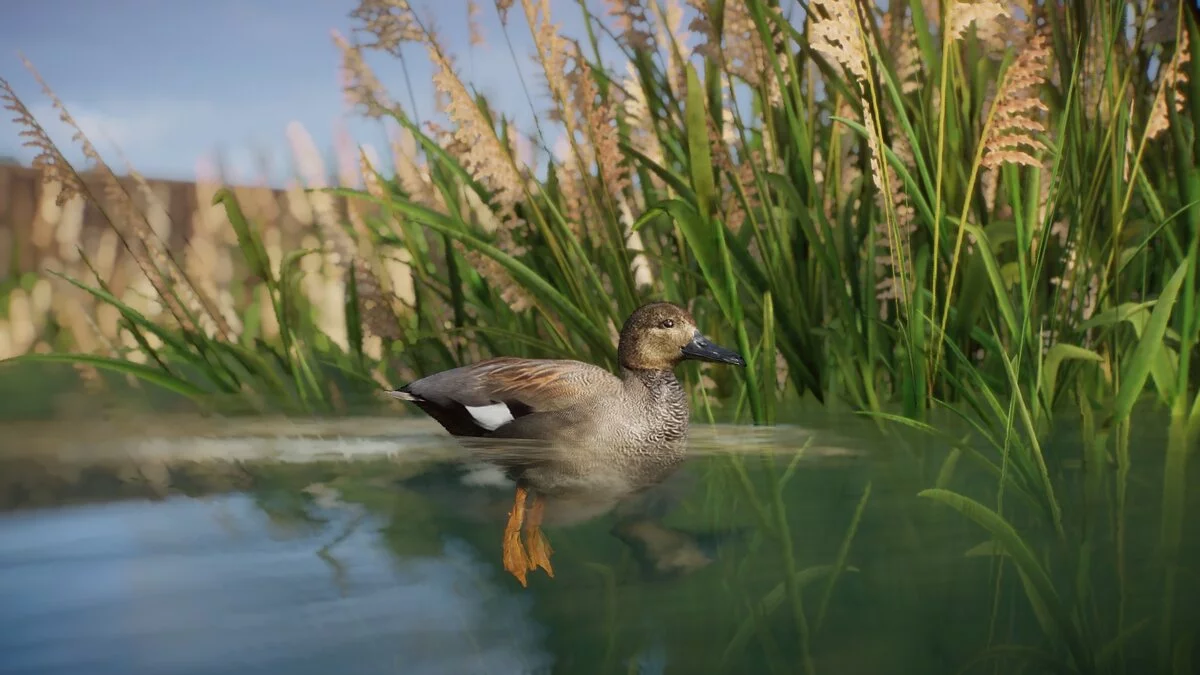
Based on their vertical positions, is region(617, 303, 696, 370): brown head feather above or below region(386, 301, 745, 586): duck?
above

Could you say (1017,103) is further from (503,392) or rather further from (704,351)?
(503,392)

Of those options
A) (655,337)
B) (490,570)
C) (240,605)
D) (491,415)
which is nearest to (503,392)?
(491,415)

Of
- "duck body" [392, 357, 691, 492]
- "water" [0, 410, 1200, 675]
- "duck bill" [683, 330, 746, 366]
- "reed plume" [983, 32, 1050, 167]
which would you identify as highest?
"reed plume" [983, 32, 1050, 167]

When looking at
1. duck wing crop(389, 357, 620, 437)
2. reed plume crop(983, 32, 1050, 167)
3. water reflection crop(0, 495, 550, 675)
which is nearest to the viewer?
water reflection crop(0, 495, 550, 675)

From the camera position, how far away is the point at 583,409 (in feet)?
6.33

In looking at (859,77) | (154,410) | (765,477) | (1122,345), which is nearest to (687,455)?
(765,477)

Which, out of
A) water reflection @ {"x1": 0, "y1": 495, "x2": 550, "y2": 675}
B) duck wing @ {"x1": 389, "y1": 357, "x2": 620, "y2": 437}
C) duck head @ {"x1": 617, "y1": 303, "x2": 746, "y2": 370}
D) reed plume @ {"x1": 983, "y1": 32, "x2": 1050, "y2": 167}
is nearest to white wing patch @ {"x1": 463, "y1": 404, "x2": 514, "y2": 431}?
duck wing @ {"x1": 389, "y1": 357, "x2": 620, "y2": 437}

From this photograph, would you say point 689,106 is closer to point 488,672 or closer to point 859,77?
point 859,77

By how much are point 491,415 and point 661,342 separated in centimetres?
29

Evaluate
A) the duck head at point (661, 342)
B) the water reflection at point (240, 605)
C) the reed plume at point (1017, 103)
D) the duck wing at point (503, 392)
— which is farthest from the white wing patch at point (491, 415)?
the reed plume at point (1017, 103)

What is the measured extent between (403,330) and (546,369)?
2.52 ft

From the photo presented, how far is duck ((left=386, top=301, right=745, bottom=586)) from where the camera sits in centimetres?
184

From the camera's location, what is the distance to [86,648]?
128 centimetres

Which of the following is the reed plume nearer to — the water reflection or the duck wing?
the duck wing
